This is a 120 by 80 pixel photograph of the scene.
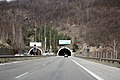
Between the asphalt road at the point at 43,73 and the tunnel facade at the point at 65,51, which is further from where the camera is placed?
the tunnel facade at the point at 65,51

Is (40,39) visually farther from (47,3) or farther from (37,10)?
(47,3)

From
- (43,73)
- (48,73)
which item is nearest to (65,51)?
(48,73)

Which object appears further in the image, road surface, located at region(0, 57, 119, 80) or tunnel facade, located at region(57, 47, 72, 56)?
tunnel facade, located at region(57, 47, 72, 56)

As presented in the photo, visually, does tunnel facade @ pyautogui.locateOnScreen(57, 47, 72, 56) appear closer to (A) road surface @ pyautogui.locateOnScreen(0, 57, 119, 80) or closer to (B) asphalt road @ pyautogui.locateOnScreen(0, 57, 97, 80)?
(A) road surface @ pyautogui.locateOnScreen(0, 57, 119, 80)

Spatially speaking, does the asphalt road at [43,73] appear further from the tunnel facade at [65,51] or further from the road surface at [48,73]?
the tunnel facade at [65,51]

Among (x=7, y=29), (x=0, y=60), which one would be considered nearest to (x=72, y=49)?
(x=7, y=29)

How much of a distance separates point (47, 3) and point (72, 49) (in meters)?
49.9

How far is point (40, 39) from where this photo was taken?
170 meters

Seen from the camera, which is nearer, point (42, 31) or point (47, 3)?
point (42, 31)

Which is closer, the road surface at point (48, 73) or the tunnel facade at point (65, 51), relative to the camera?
the road surface at point (48, 73)

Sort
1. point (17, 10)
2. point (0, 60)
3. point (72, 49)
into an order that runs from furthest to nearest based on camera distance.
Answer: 1. point (17, 10)
2. point (72, 49)
3. point (0, 60)

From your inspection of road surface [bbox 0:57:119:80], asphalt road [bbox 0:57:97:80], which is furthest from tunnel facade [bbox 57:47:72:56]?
asphalt road [bbox 0:57:97:80]

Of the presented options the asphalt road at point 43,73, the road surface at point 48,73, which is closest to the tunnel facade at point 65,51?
the road surface at point 48,73

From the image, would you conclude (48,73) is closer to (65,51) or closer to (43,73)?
(43,73)
